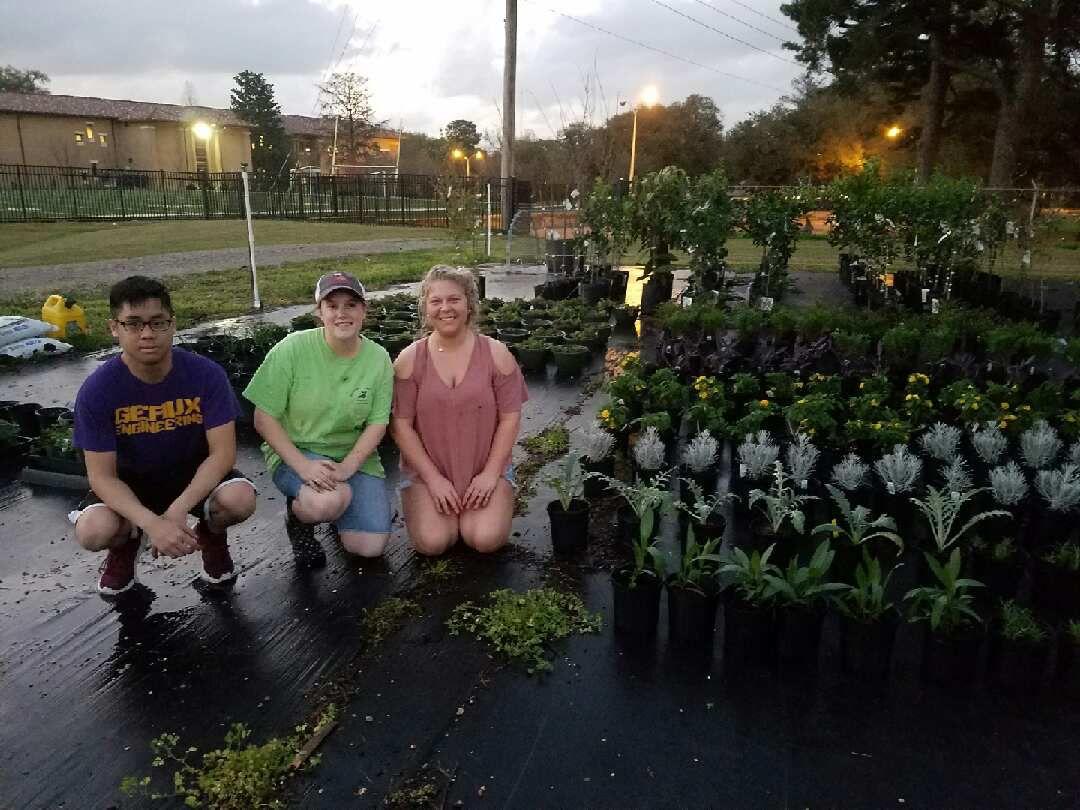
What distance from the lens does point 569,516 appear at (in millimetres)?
3133

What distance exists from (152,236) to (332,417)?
18898mm

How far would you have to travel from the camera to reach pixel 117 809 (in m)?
1.90

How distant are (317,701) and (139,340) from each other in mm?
1331

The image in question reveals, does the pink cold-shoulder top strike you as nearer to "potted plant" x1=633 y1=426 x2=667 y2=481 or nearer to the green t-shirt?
the green t-shirt

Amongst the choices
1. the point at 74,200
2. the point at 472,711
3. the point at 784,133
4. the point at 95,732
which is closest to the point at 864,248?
the point at 472,711

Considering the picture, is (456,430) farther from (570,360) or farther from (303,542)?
(570,360)

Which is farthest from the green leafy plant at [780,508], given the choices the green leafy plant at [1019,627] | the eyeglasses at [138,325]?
the eyeglasses at [138,325]

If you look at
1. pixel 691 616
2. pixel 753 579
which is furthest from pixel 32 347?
pixel 753 579

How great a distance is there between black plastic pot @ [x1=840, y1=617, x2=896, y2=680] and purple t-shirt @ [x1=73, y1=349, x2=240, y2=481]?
2.26m

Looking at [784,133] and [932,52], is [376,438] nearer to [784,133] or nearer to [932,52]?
[932,52]

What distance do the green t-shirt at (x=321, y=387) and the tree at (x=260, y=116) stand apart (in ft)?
158

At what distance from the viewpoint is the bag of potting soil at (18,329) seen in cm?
638

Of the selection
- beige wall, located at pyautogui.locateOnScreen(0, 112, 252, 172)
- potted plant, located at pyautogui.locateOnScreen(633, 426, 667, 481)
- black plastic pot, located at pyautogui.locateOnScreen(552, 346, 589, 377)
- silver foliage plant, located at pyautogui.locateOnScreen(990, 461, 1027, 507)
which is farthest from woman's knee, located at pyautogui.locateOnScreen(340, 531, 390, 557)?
beige wall, located at pyautogui.locateOnScreen(0, 112, 252, 172)

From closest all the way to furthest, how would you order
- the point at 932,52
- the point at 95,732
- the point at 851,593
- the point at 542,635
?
the point at 95,732 → the point at 851,593 → the point at 542,635 → the point at 932,52
